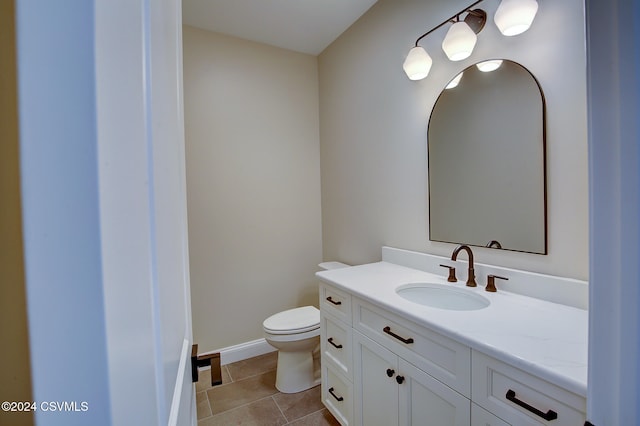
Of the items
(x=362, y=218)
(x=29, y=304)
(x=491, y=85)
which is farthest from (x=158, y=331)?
(x=362, y=218)

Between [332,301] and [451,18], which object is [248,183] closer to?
[332,301]

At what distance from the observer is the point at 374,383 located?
130 cm

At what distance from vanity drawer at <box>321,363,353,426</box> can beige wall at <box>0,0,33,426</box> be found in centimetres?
152

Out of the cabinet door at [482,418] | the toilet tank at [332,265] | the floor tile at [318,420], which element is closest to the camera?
the cabinet door at [482,418]

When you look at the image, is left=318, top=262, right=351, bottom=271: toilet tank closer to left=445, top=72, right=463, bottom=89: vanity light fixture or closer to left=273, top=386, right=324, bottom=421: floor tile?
left=273, top=386, right=324, bottom=421: floor tile

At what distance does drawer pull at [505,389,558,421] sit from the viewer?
2.36 ft

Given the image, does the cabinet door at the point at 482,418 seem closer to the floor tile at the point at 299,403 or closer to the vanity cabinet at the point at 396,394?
the vanity cabinet at the point at 396,394

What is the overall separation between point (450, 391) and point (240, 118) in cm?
230

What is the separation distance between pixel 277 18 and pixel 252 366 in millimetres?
2761

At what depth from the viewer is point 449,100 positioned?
5.10 feet

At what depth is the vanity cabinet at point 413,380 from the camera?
30.1 inches

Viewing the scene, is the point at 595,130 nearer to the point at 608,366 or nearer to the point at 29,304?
the point at 608,366

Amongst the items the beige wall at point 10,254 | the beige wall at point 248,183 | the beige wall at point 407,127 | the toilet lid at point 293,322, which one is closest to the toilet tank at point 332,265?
the beige wall at point 407,127

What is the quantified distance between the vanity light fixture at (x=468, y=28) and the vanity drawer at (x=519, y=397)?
1.32m
